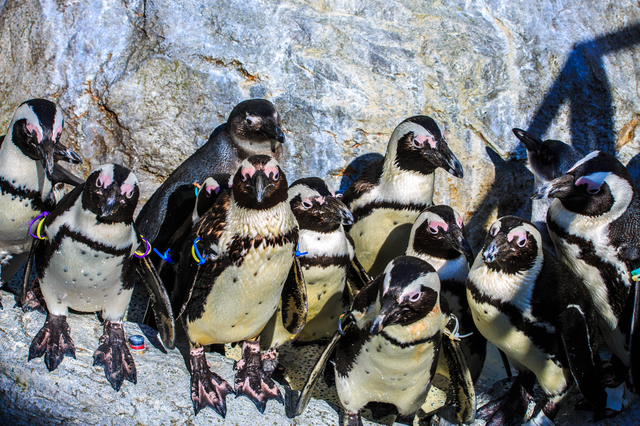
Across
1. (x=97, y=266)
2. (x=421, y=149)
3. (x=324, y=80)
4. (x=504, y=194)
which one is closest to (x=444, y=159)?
(x=421, y=149)

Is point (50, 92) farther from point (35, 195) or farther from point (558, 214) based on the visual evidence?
point (558, 214)

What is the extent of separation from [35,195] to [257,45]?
167 cm

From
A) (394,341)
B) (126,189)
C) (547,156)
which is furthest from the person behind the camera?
(547,156)

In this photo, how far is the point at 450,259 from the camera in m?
2.84

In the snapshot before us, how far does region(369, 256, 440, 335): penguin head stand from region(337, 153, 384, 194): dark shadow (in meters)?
1.55

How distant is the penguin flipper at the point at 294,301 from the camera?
2.61 m

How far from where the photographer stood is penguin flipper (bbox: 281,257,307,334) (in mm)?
2613

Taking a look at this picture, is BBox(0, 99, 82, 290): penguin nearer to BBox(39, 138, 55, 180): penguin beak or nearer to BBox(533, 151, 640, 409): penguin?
BBox(39, 138, 55, 180): penguin beak

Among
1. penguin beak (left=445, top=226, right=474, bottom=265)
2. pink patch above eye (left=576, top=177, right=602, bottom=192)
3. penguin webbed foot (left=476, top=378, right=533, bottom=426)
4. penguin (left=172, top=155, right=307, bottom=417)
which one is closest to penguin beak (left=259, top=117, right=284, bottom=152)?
penguin (left=172, top=155, right=307, bottom=417)

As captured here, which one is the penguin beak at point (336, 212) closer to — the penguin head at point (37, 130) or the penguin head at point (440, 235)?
the penguin head at point (440, 235)

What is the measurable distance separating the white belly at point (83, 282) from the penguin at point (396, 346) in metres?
1.01

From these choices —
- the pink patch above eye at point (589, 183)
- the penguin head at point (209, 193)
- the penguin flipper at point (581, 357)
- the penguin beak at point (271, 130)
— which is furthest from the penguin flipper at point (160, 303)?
the pink patch above eye at point (589, 183)

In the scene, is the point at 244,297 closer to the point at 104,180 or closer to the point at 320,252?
the point at 320,252

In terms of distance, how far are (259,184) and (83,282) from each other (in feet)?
3.23
